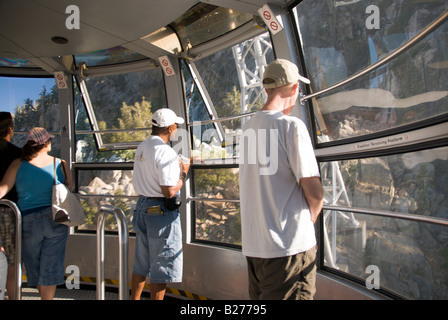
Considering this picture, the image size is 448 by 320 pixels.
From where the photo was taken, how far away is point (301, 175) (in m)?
1.62

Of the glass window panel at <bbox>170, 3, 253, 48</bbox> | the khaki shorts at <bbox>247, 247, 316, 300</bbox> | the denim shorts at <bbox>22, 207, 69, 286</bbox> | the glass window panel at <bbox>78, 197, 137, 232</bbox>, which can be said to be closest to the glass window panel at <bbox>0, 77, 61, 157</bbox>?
the glass window panel at <bbox>78, 197, 137, 232</bbox>

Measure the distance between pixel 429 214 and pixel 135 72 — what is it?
4344mm

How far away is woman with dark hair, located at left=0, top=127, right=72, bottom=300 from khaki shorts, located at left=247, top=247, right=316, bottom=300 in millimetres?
1794

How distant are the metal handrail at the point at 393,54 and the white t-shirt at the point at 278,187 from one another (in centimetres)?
109

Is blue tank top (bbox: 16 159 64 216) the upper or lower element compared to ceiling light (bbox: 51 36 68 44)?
lower

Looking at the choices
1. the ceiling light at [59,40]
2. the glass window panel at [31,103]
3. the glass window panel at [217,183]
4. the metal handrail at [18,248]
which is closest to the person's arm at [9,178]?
the metal handrail at [18,248]

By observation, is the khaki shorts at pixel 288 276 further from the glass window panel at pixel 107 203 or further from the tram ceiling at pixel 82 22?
the glass window panel at pixel 107 203

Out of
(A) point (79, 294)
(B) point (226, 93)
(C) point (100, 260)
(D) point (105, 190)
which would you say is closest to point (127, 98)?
(D) point (105, 190)

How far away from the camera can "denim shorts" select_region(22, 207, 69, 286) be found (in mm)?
2723

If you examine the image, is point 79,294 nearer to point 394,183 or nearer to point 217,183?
point 217,183

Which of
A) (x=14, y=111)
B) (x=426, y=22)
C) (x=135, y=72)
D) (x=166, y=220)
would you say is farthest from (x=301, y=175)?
(x=14, y=111)

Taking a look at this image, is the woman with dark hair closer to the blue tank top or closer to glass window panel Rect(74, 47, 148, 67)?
the blue tank top

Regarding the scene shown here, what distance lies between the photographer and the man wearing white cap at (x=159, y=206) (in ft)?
10.0

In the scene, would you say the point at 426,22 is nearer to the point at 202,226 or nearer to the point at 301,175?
the point at 301,175
